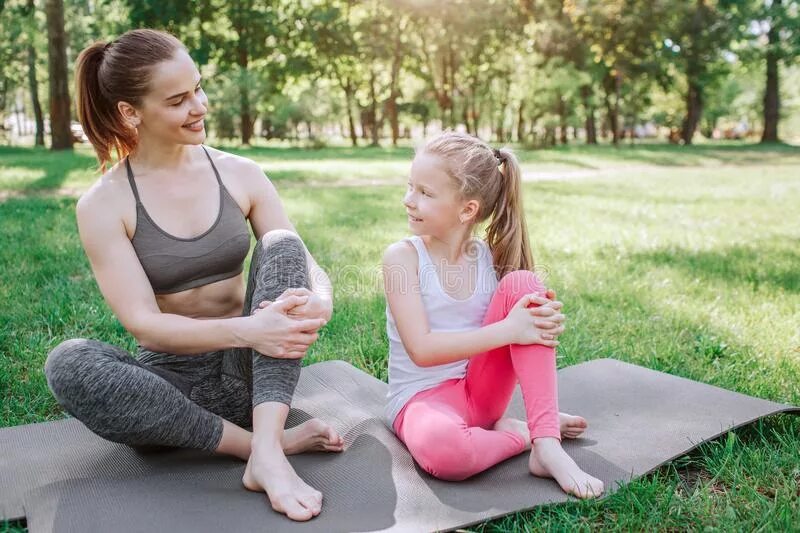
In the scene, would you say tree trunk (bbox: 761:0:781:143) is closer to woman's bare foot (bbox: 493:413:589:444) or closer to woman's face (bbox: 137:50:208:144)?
woman's bare foot (bbox: 493:413:589:444)

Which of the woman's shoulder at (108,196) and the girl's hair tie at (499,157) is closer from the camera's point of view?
the woman's shoulder at (108,196)

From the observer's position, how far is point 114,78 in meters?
2.21

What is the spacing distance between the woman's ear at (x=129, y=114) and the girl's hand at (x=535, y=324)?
55.1 inches

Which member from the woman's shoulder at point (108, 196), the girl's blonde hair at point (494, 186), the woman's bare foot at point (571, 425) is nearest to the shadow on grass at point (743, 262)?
the woman's bare foot at point (571, 425)

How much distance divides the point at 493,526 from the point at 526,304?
2.24 feet

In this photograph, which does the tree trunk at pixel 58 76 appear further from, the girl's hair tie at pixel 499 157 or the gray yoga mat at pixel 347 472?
the girl's hair tie at pixel 499 157

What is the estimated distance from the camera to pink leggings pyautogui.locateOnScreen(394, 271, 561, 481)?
2.12 meters

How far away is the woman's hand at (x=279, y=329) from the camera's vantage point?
2.06m

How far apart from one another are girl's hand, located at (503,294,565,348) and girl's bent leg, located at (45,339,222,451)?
1.03 m

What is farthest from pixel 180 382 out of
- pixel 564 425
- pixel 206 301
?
pixel 564 425

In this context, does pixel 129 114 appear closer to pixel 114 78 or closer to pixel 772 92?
pixel 114 78

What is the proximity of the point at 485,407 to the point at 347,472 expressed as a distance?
53 centimetres

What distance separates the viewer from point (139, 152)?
2.40 meters

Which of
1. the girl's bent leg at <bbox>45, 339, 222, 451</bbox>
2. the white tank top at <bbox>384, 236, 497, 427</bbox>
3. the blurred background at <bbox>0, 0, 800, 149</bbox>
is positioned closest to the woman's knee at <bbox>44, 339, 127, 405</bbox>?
the girl's bent leg at <bbox>45, 339, 222, 451</bbox>
